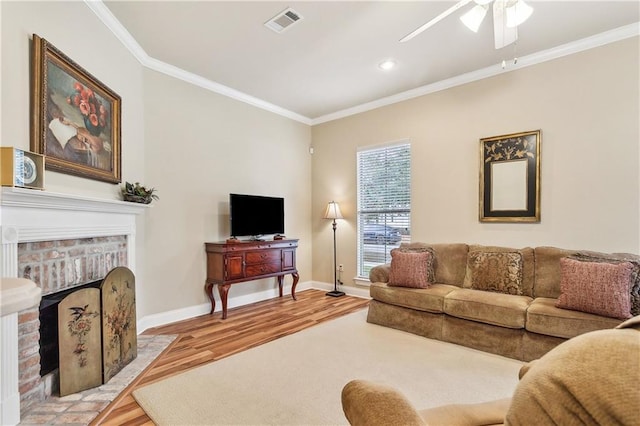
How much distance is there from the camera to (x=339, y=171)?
201 inches

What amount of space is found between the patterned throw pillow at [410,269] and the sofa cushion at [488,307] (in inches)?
13.3

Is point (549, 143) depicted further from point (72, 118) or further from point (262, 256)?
point (72, 118)

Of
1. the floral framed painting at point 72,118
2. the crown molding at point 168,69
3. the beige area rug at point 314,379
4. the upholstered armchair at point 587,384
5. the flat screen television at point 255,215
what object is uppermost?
the crown molding at point 168,69

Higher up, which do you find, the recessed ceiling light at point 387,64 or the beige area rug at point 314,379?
the recessed ceiling light at point 387,64

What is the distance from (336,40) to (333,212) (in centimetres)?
249

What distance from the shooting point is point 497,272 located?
3127mm

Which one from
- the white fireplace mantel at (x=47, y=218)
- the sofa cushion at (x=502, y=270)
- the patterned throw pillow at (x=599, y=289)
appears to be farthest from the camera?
the sofa cushion at (x=502, y=270)

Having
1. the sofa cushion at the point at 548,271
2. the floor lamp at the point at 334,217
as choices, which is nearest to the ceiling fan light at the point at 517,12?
the sofa cushion at the point at 548,271

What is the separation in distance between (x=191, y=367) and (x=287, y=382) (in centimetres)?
82

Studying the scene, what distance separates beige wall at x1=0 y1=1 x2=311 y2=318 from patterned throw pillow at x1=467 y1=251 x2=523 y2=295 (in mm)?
2777

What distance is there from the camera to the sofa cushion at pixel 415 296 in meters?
3.07

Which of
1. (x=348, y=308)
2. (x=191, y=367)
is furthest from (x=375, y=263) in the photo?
(x=191, y=367)

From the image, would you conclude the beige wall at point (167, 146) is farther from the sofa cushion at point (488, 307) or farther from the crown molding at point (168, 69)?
the sofa cushion at point (488, 307)

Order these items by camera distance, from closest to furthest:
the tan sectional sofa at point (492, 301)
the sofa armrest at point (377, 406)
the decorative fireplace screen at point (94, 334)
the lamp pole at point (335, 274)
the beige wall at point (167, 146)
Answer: the sofa armrest at point (377, 406), the beige wall at point (167, 146), the decorative fireplace screen at point (94, 334), the tan sectional sofa at point (492, 301), the lamp pole at point (335, 274)
